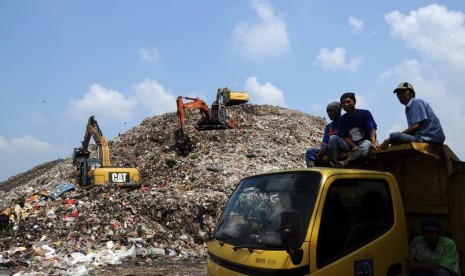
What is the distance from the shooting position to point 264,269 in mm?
3396

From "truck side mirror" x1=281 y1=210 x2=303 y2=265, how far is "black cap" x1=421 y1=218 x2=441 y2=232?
1.41 meters

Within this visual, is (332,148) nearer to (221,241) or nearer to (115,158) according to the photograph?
(221,241)

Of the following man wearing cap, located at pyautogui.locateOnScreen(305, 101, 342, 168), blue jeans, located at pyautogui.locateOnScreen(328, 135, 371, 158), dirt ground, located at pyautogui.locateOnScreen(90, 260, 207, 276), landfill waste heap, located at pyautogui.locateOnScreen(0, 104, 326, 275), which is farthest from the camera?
landfill waste heap, located at pyautogui.locateOnScreen(0, 104, 326, 275)

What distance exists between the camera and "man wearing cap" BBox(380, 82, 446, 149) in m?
4.60

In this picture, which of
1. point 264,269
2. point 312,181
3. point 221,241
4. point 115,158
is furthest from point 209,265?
point 115,158

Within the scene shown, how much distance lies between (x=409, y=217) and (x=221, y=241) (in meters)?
2.00

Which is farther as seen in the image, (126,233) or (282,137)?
(282,137)

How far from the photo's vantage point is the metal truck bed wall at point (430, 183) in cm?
414

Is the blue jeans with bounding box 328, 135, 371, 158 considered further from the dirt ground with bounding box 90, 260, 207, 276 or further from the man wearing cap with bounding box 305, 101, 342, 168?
the dirt ground with bounding box 90, 260, 207, 276

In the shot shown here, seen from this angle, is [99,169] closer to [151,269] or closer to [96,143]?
[96,143]

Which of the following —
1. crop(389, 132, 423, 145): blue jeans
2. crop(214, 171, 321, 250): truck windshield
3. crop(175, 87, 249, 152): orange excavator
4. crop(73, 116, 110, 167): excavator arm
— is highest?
crop(175, 87, 249, 152): orange excavator

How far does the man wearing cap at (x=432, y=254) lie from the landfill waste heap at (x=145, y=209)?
7286 mm

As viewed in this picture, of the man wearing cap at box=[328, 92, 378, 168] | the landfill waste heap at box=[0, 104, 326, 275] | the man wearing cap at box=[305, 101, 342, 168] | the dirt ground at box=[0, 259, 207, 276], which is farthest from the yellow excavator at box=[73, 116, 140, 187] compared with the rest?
the man wearing cap at box=[328, 92, 378, 168]

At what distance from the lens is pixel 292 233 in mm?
3316
